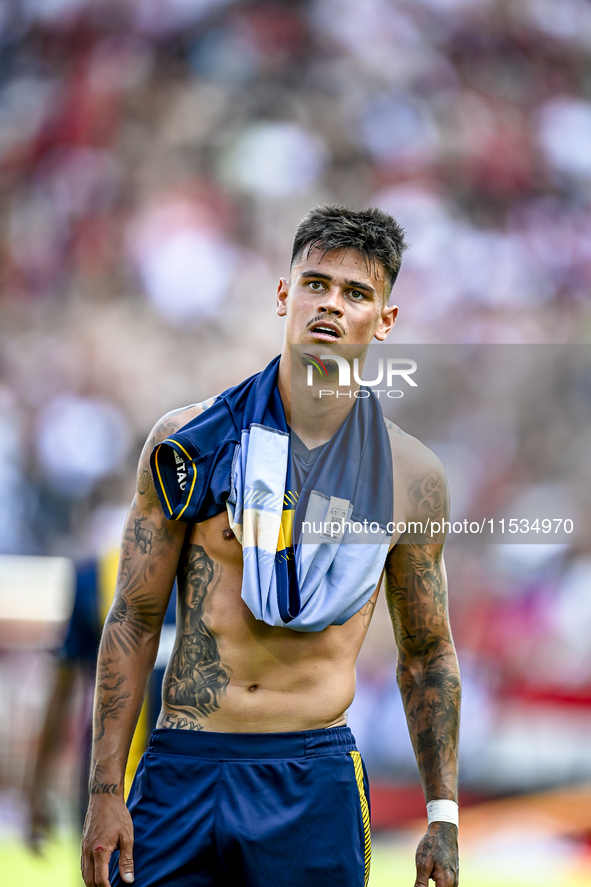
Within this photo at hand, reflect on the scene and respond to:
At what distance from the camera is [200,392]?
29.4 ft

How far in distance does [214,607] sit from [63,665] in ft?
5.50

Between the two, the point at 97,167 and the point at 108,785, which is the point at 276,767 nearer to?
the point at 108,785

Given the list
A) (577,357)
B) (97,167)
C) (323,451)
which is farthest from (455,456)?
(323,451)

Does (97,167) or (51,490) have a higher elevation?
(97,167)

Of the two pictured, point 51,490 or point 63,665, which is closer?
point 63,665

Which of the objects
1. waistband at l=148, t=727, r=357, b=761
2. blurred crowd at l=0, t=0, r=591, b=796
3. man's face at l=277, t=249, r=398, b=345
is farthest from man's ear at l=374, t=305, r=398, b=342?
blurred crowd at l=0, t=0, r=591, b=796

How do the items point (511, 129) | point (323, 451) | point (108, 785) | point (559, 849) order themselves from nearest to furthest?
point (108, 785)
point (323, 451)
point (559, 849)
point (511, 129)

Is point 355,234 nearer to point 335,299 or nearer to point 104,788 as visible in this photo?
point 335,299

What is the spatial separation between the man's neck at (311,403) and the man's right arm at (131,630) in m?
0.27

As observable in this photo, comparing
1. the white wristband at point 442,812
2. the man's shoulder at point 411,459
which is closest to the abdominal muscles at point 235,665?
the white wristband at point 442,812

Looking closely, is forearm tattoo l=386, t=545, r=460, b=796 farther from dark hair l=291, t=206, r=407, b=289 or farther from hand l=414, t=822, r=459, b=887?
dark hair l=291, t=206, r=407, b=289

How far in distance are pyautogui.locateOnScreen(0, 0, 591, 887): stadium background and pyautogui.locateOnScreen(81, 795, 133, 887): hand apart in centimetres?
624

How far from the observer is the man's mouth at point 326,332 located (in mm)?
2043

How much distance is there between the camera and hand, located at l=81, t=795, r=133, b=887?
176 centimetres
